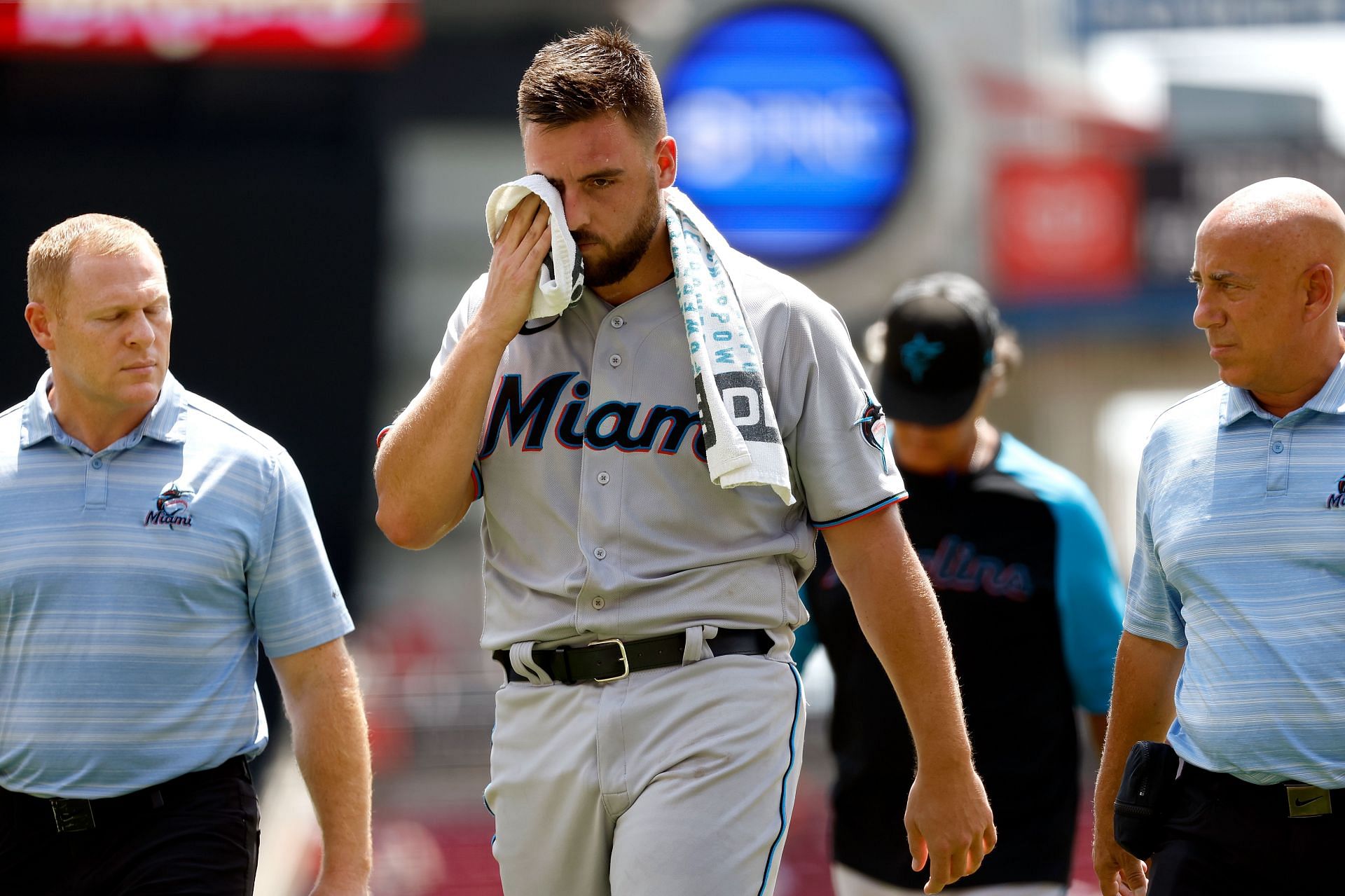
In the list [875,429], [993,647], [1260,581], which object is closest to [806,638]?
[993,647]

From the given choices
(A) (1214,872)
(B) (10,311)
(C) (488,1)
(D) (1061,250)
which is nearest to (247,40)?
(C) (488,1)

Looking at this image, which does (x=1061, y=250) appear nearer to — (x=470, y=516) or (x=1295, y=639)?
(x=470, y=516)

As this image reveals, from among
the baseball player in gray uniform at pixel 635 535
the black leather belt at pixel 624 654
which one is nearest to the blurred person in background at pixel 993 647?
the baseball player in gray uniform at pixel 635 535

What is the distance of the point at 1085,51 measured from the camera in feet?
59.0

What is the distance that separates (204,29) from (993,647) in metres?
12.7

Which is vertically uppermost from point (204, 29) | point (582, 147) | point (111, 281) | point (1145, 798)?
point (204, 29)

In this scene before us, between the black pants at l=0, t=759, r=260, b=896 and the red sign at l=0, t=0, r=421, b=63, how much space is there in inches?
500

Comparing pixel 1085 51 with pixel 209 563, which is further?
pixel 1085 51

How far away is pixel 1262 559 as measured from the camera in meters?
3.35

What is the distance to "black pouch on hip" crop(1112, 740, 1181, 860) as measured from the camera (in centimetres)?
353

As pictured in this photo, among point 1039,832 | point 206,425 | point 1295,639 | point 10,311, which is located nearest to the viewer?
point 1295,639

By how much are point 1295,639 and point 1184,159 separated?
1339 centimetres

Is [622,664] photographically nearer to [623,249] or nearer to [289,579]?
[623,249]

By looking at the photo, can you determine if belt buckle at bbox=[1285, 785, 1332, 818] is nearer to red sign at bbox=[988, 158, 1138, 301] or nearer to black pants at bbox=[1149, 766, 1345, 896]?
black pants at bbox=[1149, 766, 1345, 896]
